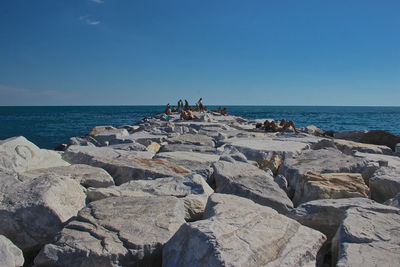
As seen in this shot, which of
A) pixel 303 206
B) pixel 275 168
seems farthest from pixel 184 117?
pixel 303 206

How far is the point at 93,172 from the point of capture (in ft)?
9.66

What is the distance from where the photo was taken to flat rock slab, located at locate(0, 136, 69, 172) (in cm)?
303

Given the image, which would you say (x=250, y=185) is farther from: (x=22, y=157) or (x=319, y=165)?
(x=22, y=157)

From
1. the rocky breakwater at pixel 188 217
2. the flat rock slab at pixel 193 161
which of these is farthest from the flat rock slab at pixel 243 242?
the flat rock slab at pixel 193 161

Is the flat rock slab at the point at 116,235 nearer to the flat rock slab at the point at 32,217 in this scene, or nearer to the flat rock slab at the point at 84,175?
the flat rock slab at the point at 32,217

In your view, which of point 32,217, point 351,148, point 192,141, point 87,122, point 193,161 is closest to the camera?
Result: point 32,217

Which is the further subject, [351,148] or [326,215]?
[351,148]

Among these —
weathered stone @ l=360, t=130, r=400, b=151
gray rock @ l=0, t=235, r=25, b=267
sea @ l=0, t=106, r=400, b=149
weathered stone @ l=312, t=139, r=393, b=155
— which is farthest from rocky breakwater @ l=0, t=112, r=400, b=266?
sea @ l=0, t=106, r=400, b=149

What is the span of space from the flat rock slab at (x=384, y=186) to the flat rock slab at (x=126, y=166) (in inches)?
71.2

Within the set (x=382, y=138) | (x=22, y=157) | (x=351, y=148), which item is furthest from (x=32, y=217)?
(x=382, y=138)

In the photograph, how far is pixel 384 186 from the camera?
9.48 ft

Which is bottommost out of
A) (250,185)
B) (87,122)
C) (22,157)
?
(87,122)

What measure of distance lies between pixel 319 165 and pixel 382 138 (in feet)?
13.5

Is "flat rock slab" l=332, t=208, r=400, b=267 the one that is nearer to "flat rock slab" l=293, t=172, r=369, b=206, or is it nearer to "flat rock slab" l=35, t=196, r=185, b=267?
"flat rock slab" l=293, t=172, r=369, b=206
